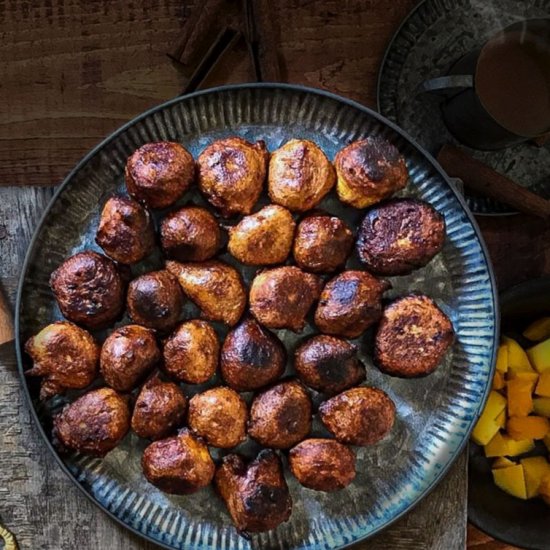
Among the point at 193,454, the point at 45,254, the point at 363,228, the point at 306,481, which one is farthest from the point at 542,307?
the point at 45,254

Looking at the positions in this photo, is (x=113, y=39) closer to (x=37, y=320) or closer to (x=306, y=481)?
(x=37, y=320)

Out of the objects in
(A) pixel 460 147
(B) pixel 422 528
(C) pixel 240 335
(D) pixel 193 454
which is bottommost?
(B) pixel 422 528

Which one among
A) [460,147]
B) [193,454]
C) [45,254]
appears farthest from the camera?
[460,147]

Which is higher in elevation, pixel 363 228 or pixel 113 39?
pixel 113 39

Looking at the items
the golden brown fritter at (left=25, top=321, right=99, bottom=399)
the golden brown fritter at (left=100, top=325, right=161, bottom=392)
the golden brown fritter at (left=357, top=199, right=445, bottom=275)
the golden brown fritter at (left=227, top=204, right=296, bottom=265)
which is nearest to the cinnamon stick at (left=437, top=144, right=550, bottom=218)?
the golden brown fritter at (left=357, top=199, right=445, bottom=275)

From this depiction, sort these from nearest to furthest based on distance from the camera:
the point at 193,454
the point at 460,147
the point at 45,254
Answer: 1. the point at 193,454
2. the point at 45,254
3. the point at 460,147

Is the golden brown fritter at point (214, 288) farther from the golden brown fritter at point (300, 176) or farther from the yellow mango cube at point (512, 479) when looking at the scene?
the yellow mango cube at point (512, 479)

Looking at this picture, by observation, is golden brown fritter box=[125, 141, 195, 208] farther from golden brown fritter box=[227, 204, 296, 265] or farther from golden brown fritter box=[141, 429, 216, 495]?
golden brown fritter box=[141, 429, 216, 495]

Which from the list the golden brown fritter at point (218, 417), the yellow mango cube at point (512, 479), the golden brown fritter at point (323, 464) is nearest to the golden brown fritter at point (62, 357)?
the golden brown fritter at point (218, 417)
